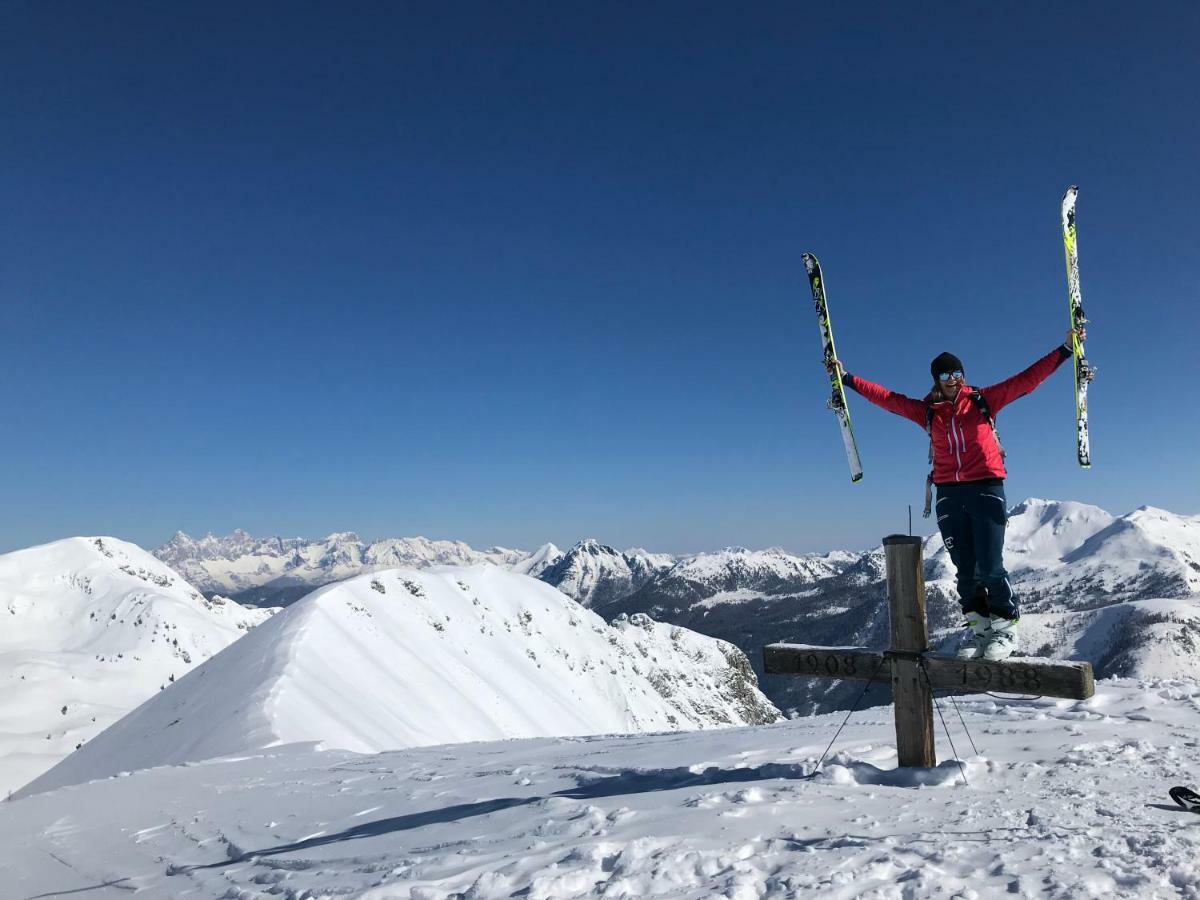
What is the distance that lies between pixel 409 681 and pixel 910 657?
4533cm

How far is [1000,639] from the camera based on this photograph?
7375mm

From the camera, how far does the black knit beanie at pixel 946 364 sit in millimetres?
7801

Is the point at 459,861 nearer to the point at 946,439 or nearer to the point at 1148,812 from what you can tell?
the point at 1148,812

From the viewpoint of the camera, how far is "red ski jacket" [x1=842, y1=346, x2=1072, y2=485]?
24.8 ft

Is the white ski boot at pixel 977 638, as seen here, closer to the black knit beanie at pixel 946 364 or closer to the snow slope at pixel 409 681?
the black knit beanie at pixel 946 364

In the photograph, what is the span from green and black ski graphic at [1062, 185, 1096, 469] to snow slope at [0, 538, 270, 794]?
90900 mm

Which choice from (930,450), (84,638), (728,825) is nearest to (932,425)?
(930,450)

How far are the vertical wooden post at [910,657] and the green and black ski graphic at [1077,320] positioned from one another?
2.99m

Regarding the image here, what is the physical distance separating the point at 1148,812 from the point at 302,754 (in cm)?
1973

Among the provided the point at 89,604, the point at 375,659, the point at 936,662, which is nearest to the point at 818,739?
the point at 936,662

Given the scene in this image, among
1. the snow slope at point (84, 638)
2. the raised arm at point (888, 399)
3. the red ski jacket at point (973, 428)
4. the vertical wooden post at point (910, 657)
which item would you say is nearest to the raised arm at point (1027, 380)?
the red ski jacket at point (973, 428)

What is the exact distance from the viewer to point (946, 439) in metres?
7.75

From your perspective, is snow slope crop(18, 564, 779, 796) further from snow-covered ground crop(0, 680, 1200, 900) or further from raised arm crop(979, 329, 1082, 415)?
raised arm crop(979, 329, 1082, 415)

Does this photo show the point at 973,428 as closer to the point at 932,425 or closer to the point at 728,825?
the point at 932,425
